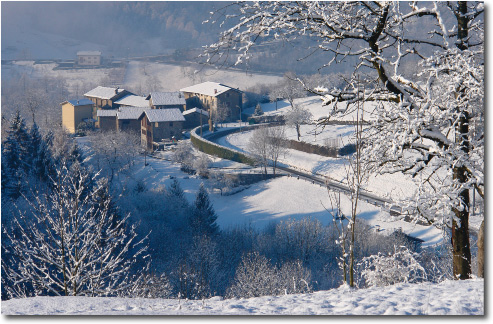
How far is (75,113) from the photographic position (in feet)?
161

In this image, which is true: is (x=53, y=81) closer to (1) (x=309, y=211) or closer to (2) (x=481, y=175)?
(1) (x=309, y=211)

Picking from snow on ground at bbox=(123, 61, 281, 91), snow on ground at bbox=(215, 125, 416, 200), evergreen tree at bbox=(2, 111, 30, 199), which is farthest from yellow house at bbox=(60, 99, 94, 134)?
evergreen tree at bbox=(2, 111, 30, 199)

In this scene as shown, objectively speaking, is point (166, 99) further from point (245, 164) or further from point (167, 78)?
point (245, 164)

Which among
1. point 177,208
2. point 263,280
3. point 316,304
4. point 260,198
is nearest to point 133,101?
point 260,198

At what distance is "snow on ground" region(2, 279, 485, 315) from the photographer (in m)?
4.31

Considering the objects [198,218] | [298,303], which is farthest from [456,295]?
[198,218]

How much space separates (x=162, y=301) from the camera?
16.9ft

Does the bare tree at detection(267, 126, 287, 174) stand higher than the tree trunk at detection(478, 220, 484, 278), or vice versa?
the bare tree at detection(267, 126, 287, 174)

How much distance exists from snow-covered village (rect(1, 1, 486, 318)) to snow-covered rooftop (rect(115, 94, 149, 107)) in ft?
0.96

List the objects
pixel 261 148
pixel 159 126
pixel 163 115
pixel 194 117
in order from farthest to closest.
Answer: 1. pixel 194 117
2. pixel 163 115
3. pixel 159 126
4. pixel 261 148

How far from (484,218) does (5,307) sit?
505 centimetres

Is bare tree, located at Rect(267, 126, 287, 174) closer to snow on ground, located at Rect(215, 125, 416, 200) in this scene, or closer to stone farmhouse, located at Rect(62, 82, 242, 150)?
snow on ground, located at Rect(215, 125, 416, 200)

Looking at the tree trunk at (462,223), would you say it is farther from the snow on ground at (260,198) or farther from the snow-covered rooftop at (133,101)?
the snow-covered rooftop at (133,101)

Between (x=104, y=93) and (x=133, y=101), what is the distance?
4.56 meters
